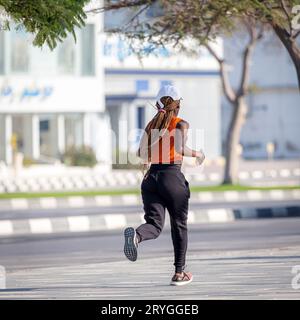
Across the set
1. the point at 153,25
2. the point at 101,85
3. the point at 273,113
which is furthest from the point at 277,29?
the point at 273,113

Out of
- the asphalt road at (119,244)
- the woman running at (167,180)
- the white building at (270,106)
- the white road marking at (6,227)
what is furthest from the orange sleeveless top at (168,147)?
the white building at (270,106)

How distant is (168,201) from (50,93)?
40286 millimetres

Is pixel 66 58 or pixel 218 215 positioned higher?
pixel 66 58

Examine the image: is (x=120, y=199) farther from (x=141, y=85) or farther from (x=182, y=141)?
(x=141, y=85)

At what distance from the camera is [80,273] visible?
13375 millimetres

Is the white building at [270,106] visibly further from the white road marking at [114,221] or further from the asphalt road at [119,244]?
the asphalt road at [119,244]

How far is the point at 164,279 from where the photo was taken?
485 inches

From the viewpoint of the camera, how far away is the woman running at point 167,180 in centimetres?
1155

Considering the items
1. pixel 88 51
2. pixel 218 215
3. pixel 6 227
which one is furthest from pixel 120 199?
pixel 88 51

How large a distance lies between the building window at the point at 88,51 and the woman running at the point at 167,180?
4133 cm

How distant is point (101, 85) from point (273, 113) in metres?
27.1

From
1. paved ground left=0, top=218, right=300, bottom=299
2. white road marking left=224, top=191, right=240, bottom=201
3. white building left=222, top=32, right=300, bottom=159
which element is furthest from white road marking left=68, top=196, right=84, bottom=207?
white building left=222, top=32, right=300, bottom=159

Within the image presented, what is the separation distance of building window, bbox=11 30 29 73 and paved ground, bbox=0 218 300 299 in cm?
2992
